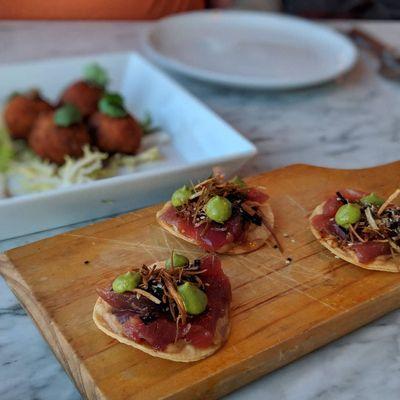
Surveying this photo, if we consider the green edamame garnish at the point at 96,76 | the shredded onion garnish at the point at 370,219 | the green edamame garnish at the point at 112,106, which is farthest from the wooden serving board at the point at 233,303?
the green edamame garnish at the point at 96,76

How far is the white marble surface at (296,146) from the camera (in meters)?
1.19

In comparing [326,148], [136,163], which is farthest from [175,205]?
[326,148]

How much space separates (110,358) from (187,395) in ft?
0.53

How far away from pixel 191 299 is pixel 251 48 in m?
1.80

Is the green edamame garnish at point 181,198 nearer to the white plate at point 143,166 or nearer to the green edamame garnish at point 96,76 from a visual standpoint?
the white plate at point 143,166

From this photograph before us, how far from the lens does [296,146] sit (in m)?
2.12

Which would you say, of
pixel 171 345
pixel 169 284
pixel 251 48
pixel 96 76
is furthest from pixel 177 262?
pixel 251 48

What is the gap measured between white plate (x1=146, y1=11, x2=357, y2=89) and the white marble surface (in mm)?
110

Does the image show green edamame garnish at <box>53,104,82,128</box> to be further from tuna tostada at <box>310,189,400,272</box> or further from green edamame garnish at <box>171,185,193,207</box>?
tuna tostada at <box>310,189,400,272</box>

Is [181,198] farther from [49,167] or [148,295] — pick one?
[49,167]

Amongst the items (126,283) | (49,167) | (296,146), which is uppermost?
(126,283)

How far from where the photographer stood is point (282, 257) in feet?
→ 4.63

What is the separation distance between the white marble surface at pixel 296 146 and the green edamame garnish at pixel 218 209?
364mm

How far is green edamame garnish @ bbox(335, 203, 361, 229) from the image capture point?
1.42 meters
